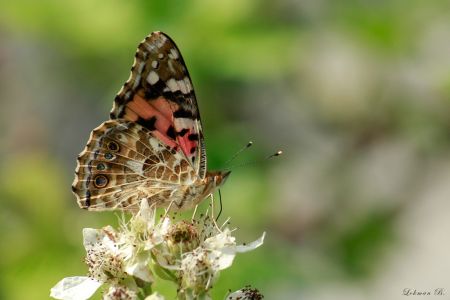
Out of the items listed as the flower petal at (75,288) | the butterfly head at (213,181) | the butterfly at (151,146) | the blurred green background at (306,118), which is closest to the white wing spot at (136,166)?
the butterfly at (151,146)

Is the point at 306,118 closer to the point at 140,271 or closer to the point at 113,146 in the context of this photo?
the point at 113,146

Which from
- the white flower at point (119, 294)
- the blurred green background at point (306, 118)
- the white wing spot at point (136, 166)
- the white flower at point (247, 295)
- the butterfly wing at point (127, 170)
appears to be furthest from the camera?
the blurred green background at point (306, 118)

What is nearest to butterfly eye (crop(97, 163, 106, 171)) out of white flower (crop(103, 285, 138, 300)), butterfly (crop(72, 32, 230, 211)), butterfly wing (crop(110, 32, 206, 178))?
butterfly (crop(72, 32, 230, 211))

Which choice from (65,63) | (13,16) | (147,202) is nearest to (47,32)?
(13,16)

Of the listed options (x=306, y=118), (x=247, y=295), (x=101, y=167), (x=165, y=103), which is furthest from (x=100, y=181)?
(x=306, y=118)

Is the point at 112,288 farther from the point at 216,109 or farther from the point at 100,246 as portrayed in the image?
the point at 216,109

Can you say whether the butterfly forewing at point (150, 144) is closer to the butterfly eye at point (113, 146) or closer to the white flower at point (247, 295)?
the butterfly eye at point (113, 146)

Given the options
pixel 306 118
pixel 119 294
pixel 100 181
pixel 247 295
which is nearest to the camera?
pixel 119 294
